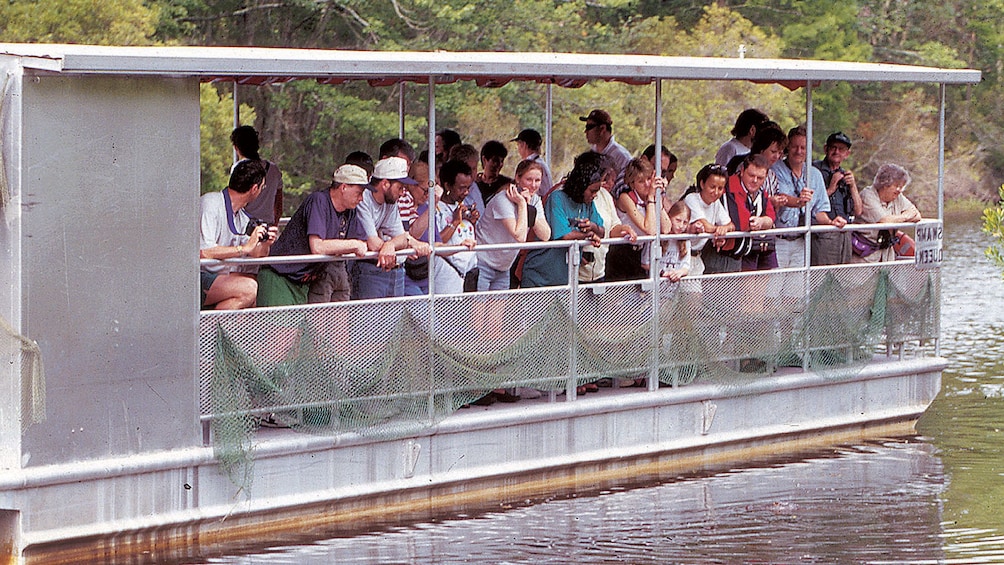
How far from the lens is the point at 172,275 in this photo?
9.56m

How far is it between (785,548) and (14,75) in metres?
5.29

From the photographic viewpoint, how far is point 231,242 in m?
10.4

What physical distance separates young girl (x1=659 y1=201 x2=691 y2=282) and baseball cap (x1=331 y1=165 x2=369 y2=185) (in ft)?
8.91

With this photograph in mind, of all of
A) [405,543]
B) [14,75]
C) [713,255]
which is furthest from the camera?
[713,255]

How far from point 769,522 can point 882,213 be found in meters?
3.97

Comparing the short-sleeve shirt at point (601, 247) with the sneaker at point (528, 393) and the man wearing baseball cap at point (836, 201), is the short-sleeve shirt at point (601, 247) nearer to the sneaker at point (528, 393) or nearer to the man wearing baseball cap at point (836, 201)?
the sneaker at point (528, 393)

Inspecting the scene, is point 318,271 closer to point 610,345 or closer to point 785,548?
point 610,345

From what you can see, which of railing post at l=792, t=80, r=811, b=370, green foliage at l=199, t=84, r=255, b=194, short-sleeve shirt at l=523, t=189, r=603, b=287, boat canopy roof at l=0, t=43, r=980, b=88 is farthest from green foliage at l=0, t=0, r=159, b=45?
short-sleeve shirt at l=523, t=189, r=603, b=287

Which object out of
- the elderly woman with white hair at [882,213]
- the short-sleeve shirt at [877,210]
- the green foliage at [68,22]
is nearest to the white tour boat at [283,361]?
the elderly woman with white hair at [882,213]

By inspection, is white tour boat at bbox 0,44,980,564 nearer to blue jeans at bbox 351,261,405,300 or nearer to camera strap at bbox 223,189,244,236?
blue jeans at bbox 351,261,405,300

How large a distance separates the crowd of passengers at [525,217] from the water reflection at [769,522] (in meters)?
1.55

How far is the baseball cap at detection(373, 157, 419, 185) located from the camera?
10867 mm

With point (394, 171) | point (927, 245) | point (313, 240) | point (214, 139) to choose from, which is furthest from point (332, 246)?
point (214, 139)

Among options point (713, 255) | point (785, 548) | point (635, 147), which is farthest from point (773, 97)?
point (785, 548)
